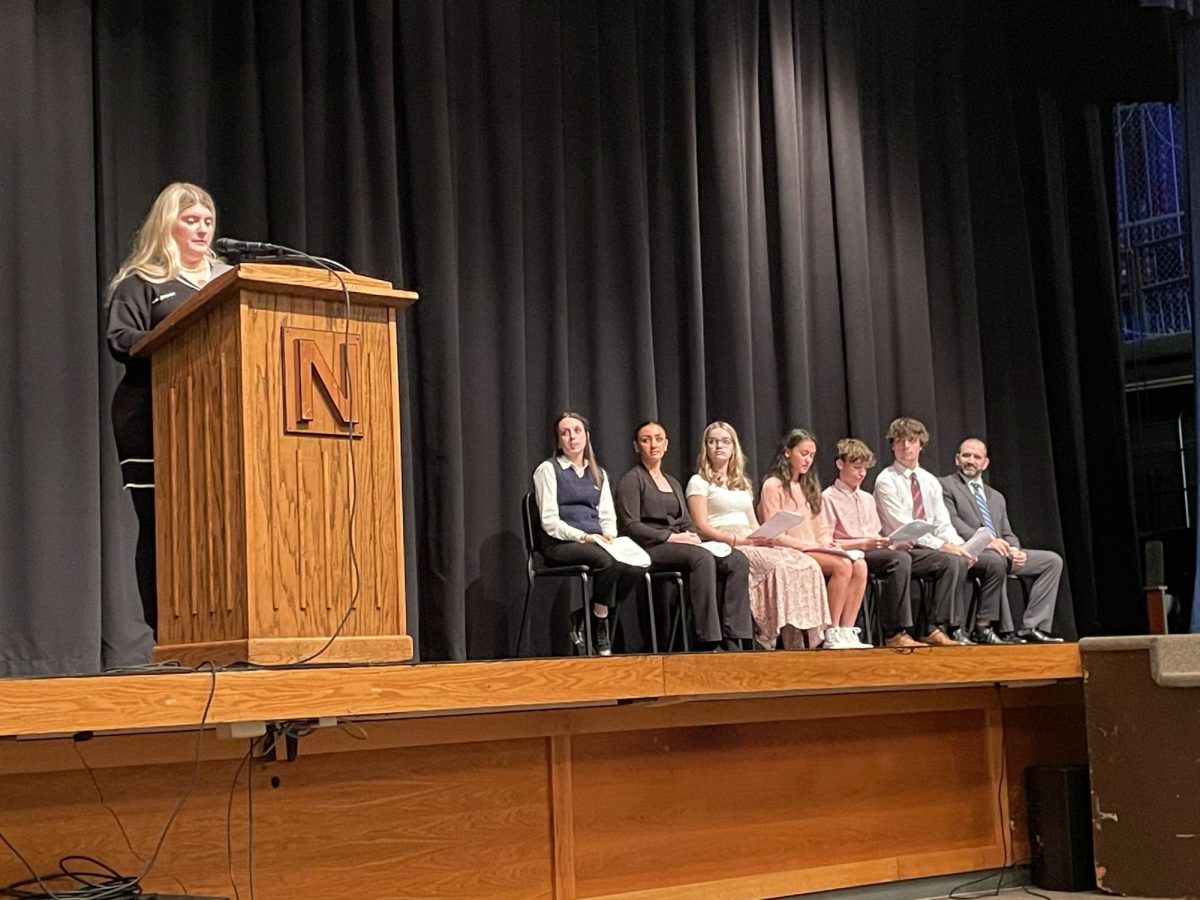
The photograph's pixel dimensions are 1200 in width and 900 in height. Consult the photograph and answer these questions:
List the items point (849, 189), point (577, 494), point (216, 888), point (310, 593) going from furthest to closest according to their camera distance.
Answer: point (849, 189) → point (577, 494) → point (216, 888) → point (310, 593)

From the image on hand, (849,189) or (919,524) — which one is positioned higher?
(849,189)

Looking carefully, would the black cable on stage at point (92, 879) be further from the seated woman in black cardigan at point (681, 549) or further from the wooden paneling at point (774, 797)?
the seated woman in black cardigan at point (681, 549)

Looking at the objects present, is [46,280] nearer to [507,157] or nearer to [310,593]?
[507,157]

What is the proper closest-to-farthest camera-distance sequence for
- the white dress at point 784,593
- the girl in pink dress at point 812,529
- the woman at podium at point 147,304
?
1. the woman at podium at point 147,304
2. the white dress at point 784,593
3. the girl in pink dress at point 812,529

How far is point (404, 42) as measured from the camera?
217 inches

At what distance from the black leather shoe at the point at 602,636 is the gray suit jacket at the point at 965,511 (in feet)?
5.55

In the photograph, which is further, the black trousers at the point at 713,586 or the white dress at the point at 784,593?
the white dress at the point at 784,593

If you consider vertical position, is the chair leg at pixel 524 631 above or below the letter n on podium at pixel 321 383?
below

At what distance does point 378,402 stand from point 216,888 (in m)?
0.97

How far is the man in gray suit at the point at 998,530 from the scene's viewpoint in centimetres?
609

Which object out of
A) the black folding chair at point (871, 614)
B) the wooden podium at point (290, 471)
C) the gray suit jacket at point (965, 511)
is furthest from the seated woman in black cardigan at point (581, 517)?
the wooden podium at point (290, 471)

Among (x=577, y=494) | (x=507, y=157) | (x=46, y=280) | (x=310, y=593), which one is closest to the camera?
(x=310, y=593)

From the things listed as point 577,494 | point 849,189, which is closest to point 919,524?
point 577,494

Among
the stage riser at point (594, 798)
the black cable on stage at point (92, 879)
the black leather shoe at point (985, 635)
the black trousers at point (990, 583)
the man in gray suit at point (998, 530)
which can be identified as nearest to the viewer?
the black cable on stage at point (92, 879)
